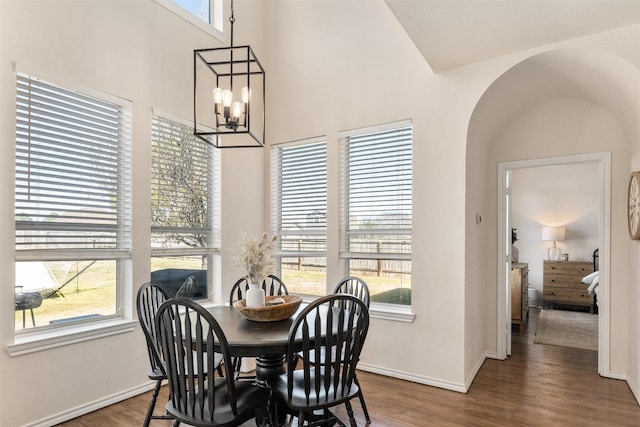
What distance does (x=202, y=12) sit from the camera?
13.3ft

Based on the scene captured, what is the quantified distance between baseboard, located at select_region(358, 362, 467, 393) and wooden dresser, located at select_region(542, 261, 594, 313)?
432cm

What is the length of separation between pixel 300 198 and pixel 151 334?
7.42 ft

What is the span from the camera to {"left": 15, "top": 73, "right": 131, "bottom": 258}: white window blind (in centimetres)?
265

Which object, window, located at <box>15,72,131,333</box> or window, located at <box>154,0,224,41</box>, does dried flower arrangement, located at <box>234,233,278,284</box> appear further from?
window, located at <box>154,0,224,41</box>

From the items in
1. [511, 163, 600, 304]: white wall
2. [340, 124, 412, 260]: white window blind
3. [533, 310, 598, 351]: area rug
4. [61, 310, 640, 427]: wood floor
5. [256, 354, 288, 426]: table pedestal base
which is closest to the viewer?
[256, 354, 288, 426]: table pedestal base

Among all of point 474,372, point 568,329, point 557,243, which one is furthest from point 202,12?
point 557,243

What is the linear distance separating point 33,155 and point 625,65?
405 cm

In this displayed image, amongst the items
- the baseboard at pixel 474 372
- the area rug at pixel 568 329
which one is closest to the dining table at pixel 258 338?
the baseboard at pixel 474 372

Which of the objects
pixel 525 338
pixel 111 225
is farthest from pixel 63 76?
pixel 525 338

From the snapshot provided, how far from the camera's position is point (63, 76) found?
2805 mm

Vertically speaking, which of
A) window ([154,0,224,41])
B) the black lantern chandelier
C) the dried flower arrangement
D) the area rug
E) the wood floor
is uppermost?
window ([154,0,224,41])

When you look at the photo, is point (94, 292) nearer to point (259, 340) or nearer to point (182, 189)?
point (182, 189)

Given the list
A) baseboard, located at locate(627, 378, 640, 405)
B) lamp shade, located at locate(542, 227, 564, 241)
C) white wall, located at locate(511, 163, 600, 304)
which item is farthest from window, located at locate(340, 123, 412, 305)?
lamp shade, located at locate(542, 227, 564, 241)

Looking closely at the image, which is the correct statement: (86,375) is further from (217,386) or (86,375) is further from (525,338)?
(525,338)
